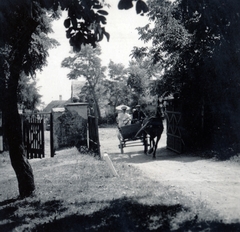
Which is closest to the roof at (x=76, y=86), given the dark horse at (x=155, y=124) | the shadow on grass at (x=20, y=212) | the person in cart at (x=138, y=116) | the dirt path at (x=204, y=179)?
the person in cart at (x=138, y=116)

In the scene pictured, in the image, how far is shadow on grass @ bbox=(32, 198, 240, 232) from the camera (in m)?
4.20

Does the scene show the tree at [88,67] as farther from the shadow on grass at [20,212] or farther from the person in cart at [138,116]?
the shadow on grass at [20,212]

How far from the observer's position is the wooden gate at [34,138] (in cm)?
1188

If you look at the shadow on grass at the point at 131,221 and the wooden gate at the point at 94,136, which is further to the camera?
the wooden gate at the point at 94,136

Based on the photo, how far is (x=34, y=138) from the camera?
11945mm

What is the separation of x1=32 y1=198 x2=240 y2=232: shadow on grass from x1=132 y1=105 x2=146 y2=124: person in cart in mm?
7925

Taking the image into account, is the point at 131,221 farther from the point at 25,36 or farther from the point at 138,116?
the point at 138,116

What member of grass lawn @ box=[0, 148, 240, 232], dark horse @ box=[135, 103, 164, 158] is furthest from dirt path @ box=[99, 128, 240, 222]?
dark horse @ box=[135, 103, 164, 158]

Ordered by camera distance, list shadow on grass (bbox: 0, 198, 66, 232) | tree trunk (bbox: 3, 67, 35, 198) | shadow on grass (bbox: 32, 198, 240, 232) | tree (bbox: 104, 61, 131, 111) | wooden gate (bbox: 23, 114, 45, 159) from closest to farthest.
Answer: shadow on grass (bbox: 32, 198, 240, 232), shadow on grass (bbox: 0, 198, 66, 232), tree trunk (bbox: 3, 67, 35, 198), wooden gate (bbox: 23, 114, 45, 159), tree (bbox: 104, 61, 131, 111)

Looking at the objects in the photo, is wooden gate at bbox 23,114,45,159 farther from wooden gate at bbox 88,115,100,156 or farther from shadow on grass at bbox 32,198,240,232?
shadow on grass at bbox 32,198,240,232

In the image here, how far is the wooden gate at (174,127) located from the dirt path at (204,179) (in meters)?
1.61

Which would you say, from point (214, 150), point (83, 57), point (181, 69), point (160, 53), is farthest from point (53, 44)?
point (83, 57)

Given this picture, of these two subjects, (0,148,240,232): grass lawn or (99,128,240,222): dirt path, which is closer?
(0,148,240,232): grass lawn

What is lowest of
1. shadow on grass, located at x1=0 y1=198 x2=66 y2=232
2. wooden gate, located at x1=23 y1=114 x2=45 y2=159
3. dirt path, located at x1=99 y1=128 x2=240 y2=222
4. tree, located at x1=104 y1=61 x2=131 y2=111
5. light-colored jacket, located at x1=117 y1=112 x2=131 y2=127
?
shadow on grass, located at x1=0 y1=198 x2=66 y2=232
